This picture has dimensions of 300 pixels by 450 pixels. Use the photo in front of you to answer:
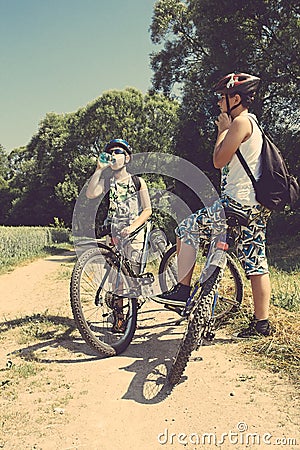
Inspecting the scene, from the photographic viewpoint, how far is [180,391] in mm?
3244

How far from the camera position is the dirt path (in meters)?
2.64

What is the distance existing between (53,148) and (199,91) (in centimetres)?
2688

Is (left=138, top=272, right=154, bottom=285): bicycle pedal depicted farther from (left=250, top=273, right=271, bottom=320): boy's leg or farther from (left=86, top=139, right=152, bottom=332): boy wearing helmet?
(left=250, top=273, right=271, bottom=320): boy's leg

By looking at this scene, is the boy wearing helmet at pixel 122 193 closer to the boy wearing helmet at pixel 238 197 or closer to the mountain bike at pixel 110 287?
the mountain bike at pixel 110 287

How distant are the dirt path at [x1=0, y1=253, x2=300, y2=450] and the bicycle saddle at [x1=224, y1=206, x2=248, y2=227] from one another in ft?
3.73

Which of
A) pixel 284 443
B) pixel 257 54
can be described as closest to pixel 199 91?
pixel 257 54

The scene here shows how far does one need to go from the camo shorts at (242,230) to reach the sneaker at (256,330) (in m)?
0.50

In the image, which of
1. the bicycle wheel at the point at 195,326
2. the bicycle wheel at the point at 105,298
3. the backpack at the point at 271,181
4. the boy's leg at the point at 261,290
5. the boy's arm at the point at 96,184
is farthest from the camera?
the boy's arm at the point at 96,184

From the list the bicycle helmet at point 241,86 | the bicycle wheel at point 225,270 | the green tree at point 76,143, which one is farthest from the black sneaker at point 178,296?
the green tree at point 76,143

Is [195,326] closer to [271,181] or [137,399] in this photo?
[137,399]

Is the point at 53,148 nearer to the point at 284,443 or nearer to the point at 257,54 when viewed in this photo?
the point at 257,54

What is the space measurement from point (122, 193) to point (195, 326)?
1.94 metres

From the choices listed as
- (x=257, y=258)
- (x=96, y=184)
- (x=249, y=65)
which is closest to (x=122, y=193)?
(x=96, y=184)

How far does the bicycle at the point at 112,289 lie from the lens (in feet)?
13.2
